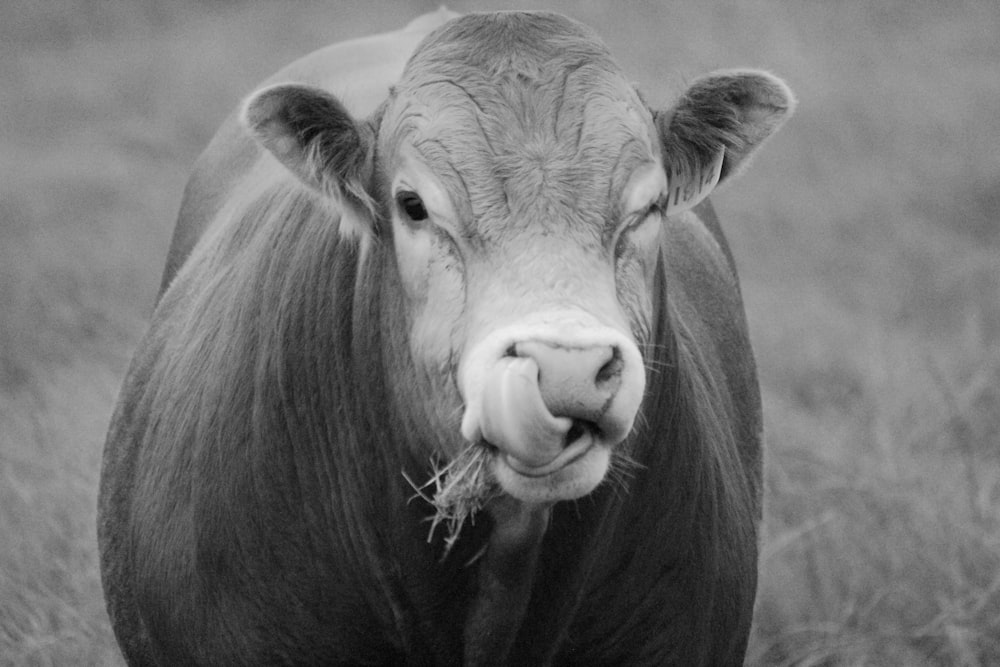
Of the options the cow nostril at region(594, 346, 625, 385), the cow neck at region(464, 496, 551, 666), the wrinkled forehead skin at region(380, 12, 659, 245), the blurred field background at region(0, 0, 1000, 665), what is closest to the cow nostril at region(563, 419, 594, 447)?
the cow nostril at region(594, 346, 625, 385)

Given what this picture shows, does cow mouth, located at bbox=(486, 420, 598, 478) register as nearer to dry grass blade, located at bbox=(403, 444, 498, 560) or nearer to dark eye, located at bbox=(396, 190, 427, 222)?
dry grass blade, located at bbox=(403, 444, 498, 560)

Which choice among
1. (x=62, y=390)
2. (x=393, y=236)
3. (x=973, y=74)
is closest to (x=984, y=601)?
(x=393, y=236)

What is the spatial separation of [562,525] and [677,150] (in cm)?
91

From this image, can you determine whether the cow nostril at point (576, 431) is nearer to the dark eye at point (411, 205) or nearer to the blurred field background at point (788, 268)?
the dark eye at point (411, 205)

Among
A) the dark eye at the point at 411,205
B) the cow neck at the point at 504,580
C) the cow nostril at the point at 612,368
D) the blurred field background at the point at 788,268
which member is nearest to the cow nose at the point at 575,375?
the cow nostril at the point at 612,368

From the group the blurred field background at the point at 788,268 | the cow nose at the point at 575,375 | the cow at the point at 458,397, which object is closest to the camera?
the cow nose at the point at 575,375

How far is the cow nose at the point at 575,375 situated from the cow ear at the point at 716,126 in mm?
870

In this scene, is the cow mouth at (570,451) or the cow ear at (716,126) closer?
the cow mouth at (570,451)

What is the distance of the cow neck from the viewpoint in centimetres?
370

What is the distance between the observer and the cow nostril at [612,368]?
2975mm

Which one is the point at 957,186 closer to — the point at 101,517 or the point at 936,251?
the point at 936,251

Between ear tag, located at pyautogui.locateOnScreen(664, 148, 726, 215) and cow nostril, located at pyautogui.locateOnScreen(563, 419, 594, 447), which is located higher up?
ear tag, located at pyautogui.locateOnScreen(664, 148, 726, 215)

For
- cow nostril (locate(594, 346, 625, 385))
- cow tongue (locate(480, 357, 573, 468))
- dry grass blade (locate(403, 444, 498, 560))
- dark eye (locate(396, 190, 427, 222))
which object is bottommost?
dry grass blade (locate(403, 444, 498, 560))

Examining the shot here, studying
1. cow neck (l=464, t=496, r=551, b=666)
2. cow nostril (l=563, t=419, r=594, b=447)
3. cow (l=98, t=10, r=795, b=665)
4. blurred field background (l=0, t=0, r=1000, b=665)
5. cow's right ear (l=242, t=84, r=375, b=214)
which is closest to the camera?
cow nostril (l=563, t=419, r=594, b=447)
